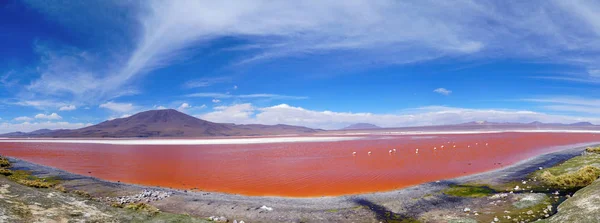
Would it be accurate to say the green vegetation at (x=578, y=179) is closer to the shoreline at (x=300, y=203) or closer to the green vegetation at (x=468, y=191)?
the green vegetation at (x=468, y=191)

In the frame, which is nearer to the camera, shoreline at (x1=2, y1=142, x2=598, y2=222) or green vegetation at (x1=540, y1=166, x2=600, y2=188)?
shoreline at (x1=2, y1=142, x2=598, y2=222)

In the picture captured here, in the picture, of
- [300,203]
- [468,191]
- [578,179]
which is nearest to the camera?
[578,179]

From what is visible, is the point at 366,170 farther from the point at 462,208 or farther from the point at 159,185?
the point at 159,185

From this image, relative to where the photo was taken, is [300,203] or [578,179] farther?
[300,203]

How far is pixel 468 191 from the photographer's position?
1616cm

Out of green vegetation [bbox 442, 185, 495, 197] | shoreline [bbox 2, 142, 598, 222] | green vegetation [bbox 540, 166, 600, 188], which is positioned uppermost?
green vegetation [bbox 540, 166, 600, 188]

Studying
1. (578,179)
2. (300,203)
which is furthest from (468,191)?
(300,203)

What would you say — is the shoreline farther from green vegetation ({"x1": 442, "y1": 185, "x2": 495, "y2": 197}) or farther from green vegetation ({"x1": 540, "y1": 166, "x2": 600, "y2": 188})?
green vegetation ({"x1": 540, "y1": 166, "x2": 600, "y2": 188})

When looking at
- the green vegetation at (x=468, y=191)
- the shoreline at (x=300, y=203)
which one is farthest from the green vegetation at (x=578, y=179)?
the shoreline at (x=300, y=203)

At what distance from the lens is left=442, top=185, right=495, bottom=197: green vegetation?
1543cm

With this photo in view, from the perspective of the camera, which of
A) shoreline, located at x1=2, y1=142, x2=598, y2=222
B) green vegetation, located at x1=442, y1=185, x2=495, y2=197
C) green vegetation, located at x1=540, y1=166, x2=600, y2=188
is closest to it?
shoreline, located at x1=2, y1=142, x2=598, y2=222

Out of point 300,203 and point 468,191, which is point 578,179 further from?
point 300,203

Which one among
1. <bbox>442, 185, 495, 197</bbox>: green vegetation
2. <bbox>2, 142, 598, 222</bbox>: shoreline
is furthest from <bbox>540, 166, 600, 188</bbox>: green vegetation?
<bbox>2, 142, 598, 222</bbox>: shoreline

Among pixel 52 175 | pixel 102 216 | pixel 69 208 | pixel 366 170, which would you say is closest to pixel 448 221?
pixel 102 216
